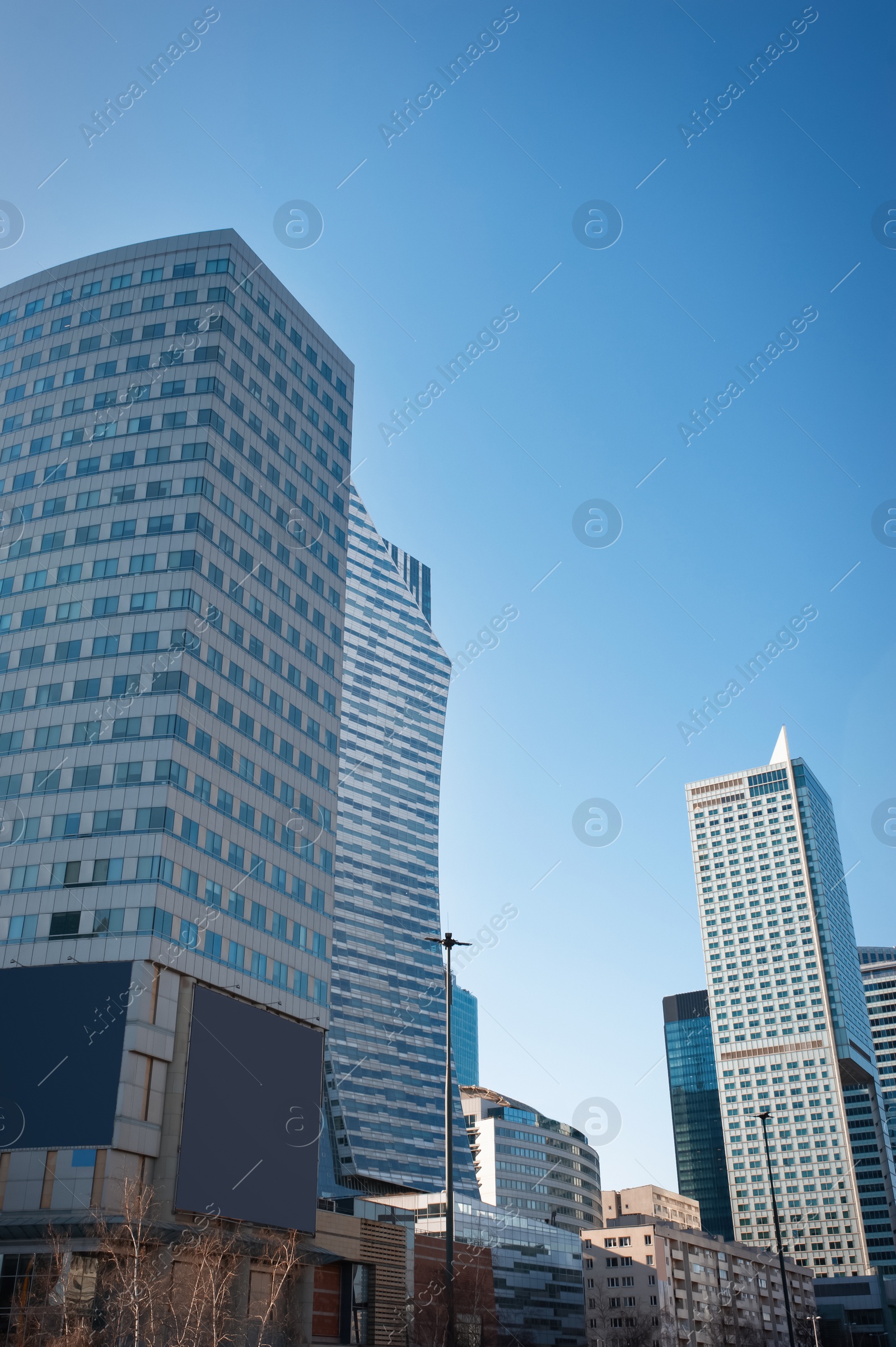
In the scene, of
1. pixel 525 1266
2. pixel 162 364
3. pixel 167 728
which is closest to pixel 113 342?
pixel 162 364

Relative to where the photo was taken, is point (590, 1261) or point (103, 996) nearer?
point (103, 996)

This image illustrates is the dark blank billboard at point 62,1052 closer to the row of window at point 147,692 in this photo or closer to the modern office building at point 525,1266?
the row of window at point 147,692

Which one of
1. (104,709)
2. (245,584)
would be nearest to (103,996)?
(104,709)

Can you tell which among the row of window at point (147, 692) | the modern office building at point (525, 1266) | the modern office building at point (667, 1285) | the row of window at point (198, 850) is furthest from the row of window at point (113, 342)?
the modern office building at point (667, 1285)

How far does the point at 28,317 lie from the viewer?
100625 mm

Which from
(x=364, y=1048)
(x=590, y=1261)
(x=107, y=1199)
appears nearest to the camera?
(x=107, y=1199)

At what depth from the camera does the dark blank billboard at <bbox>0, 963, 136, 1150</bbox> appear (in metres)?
68.0

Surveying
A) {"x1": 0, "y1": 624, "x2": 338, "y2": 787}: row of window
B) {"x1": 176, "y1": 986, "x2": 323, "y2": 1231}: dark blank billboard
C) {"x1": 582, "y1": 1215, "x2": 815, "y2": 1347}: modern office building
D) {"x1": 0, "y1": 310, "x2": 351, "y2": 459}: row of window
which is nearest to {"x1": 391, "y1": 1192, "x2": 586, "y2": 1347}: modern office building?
{"x1": 582, "y1": 1215, "x2": 815, "y2": 1347}: modern office building

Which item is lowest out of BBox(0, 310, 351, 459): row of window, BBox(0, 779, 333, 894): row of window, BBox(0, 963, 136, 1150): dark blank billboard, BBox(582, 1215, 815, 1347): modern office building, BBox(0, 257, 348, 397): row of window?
BBox(582, 1215, 815, 1347): modern office building

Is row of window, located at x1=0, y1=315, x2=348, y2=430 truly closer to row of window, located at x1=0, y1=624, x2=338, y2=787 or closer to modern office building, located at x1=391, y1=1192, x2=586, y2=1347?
row of window, located at x1=0, y1=624, x2=338, y2=787

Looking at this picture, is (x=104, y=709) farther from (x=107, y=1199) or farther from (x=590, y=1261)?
(x=590, y=1261)

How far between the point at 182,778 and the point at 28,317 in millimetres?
46932

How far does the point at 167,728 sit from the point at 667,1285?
131 meters

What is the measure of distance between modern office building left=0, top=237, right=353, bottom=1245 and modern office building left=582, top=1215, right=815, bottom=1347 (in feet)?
333
